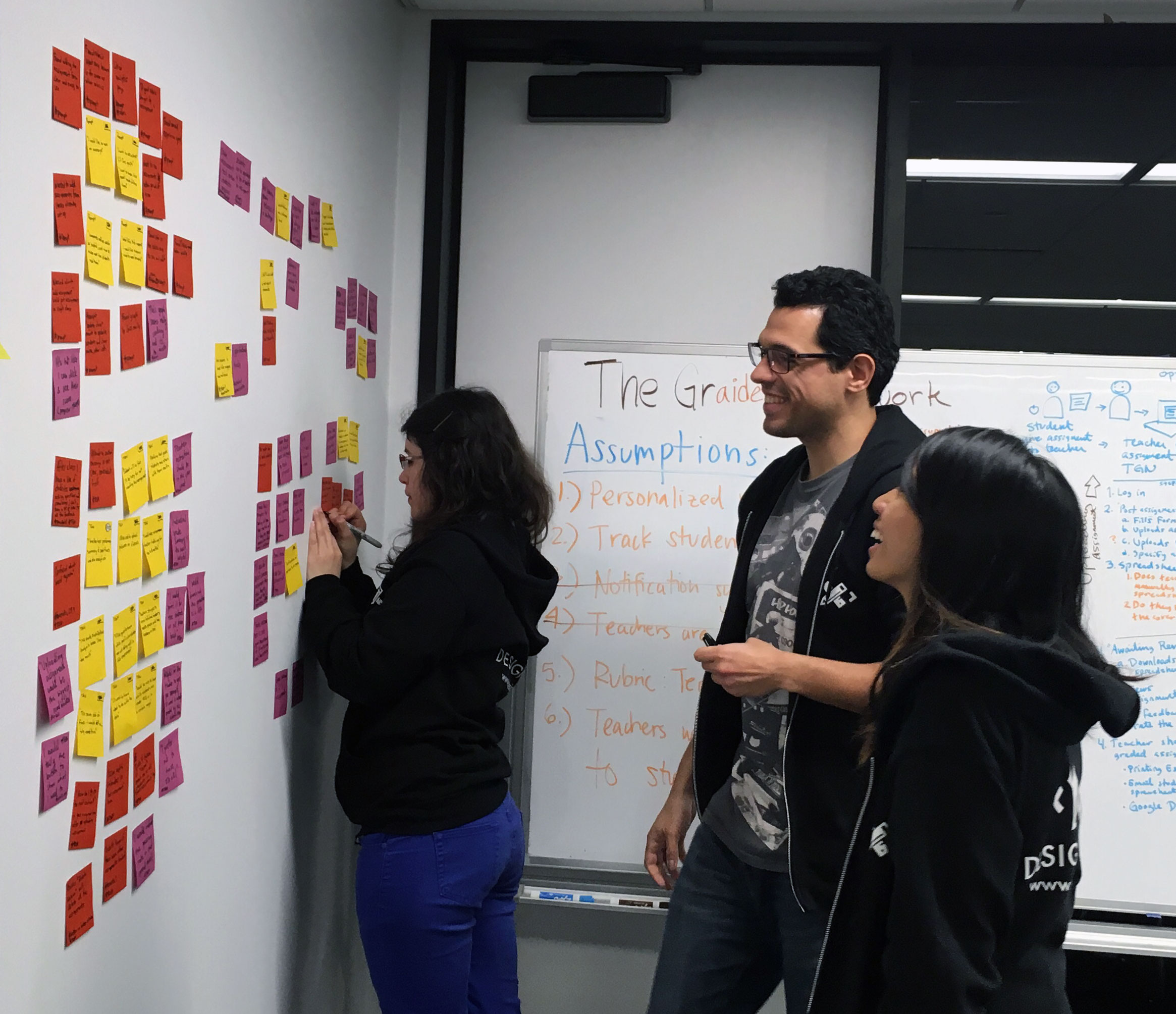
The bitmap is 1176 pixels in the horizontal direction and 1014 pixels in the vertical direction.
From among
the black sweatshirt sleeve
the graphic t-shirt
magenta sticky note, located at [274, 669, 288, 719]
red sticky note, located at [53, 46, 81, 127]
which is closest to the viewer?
the black sweatshirt sleeve

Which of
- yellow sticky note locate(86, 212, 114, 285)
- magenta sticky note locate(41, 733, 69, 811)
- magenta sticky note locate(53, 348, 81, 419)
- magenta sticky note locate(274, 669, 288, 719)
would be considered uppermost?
yellow sticky note locate(86, 212, 114, 285)

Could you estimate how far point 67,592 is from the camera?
42.8 inches

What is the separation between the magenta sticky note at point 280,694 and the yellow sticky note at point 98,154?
883 mm

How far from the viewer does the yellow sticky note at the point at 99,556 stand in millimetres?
1125

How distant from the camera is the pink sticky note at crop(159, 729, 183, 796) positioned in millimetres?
1312

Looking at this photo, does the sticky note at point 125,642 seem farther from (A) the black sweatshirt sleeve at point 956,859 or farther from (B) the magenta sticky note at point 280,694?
(A) the black sweatshirt sleeve at point 956,859

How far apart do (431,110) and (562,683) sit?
1385mm

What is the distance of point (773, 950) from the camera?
159 centimetres

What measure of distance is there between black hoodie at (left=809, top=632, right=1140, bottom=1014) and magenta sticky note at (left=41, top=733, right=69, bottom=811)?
2.88 ft

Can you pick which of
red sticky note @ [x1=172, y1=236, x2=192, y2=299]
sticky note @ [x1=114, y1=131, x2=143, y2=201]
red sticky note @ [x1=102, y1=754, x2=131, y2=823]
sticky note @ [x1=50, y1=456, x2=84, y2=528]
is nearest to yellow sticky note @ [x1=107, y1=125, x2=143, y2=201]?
sticky note @ [x1=114, y1=131, x2=143, y2=201]

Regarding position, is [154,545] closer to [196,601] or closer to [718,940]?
[196,601]

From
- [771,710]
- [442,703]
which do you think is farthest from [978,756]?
[442,703]

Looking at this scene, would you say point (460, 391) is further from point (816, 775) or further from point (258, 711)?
point (816, 775)

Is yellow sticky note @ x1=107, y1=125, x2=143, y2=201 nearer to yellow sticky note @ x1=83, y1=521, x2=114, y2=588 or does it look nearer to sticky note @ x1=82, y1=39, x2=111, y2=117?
sticky note @ x1=82, y1=39, x2=111, y2=117
